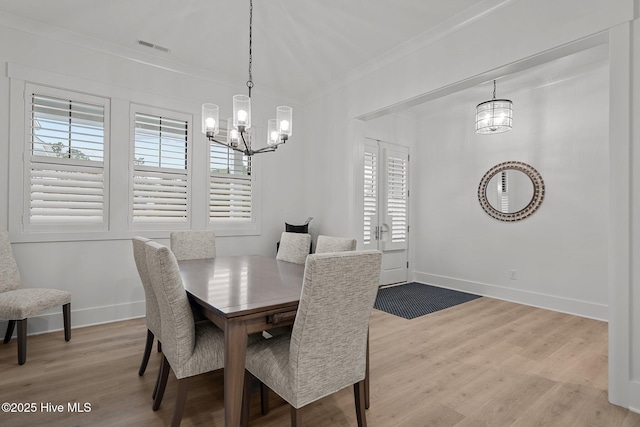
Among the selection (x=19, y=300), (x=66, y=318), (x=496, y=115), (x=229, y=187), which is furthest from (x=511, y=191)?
(x=19, y=300)

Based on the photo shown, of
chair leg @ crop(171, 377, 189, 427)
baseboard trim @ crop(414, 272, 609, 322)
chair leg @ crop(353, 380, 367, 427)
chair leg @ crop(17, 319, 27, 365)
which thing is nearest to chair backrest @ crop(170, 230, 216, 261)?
chair leg @ crop(17, 319, 27, 365)

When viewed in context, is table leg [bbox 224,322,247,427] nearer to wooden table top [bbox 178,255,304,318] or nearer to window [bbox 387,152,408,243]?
wooden table top [bbox 178,255,304,318]

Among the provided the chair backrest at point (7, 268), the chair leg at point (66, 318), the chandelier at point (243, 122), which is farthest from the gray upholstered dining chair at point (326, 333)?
the chair backrest at point (7, 268)

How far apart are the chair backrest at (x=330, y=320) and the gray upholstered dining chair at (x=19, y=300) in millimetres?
2399

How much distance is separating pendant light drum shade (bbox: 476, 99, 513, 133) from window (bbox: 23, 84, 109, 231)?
13.7 ft

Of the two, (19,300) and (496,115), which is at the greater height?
(496,115)

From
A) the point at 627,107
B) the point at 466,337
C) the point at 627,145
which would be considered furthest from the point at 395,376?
the point at 627,107

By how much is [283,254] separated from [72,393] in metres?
1.84

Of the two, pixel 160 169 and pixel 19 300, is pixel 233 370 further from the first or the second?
pixel 160 169

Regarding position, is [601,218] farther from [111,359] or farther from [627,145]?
[111,359]

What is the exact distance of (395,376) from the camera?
2359 mm

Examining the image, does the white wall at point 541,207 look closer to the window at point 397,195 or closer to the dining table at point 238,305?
the window at point 397,195

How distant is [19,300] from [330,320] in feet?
8.79

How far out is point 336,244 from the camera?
2562mm
